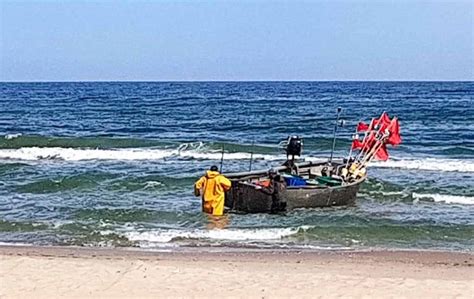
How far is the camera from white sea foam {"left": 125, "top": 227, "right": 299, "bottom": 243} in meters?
12.1

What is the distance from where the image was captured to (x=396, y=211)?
583 inches

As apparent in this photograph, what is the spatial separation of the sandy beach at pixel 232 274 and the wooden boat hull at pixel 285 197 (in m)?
3.56

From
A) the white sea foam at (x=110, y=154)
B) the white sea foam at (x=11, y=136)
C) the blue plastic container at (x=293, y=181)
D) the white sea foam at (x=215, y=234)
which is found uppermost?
the blue plastic container at (x=293, y=181)

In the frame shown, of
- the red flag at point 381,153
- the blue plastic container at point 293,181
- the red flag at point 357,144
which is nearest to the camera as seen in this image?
the blue plastic container at point 293,181

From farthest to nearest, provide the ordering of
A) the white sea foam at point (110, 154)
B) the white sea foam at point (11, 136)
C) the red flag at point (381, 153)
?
the white sea foam at point (11, 136)
the white sea foam at point (110, 154)
the red flag at point (381, 153)

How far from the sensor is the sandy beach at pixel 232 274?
780 cm

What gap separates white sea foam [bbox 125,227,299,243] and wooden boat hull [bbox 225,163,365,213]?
67.4 inches

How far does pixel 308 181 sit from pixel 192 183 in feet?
12.3

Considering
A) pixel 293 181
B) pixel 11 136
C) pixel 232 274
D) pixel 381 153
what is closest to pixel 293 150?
pixel 293 181

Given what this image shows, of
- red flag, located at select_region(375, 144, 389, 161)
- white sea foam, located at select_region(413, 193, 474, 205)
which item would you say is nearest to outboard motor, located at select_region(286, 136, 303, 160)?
red flag, located at select_region(375, 144, 389, 161)

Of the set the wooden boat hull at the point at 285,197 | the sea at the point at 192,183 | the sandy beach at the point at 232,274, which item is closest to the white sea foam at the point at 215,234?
the sea at the point at 192,183

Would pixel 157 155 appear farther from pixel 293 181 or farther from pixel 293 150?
pixel 293 181

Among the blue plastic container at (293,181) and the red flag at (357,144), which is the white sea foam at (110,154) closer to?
the red flag at (357,144)

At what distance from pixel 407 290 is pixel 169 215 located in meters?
7.06
